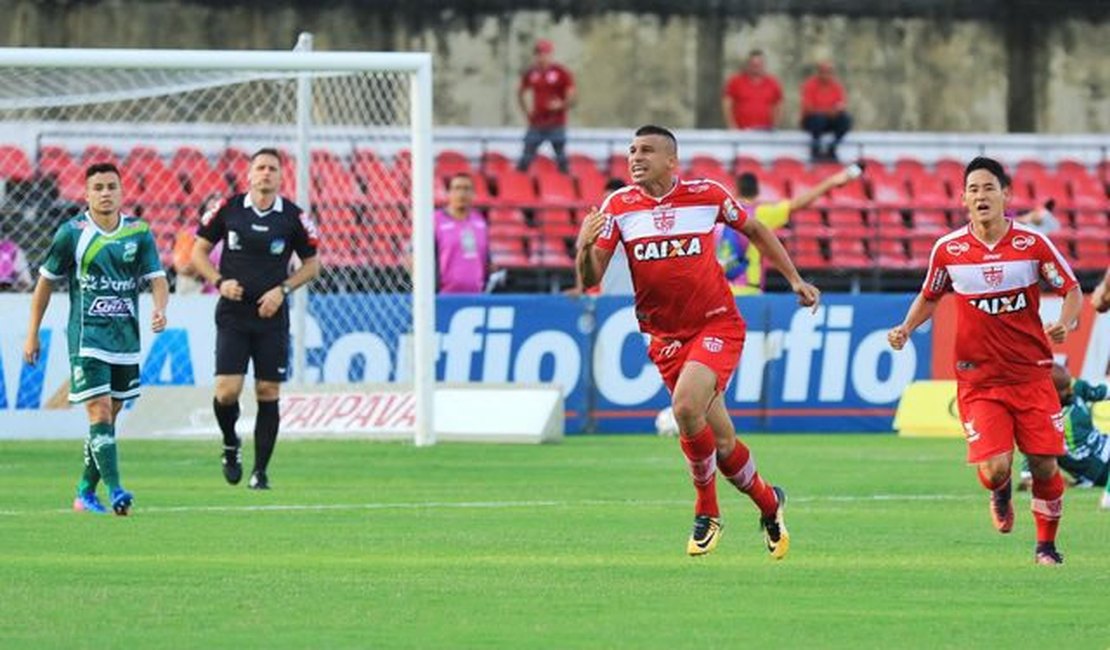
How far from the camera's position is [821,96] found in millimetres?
35125

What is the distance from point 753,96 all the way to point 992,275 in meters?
23.0

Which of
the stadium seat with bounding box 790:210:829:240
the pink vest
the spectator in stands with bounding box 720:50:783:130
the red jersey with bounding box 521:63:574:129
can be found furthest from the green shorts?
the spectator in stands with bounding box 720:50:783:130

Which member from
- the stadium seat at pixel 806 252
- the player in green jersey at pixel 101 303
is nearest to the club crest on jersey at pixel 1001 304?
the player in green jersey at pixel 101 303

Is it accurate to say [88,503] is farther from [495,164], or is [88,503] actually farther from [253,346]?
[495,164]

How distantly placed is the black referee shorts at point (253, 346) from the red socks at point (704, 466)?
525 centimetres

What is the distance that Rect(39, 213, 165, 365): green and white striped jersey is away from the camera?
49.0ft

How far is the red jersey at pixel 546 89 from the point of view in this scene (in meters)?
33.4

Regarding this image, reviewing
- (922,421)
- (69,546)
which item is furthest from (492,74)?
(69,546)

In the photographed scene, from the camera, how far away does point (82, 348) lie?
14.9 m

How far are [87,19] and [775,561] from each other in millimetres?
24370

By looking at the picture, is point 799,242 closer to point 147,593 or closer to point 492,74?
point 492,74

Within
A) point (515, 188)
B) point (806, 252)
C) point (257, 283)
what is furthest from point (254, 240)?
point (806, 252)

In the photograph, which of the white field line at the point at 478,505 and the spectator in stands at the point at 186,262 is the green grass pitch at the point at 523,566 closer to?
the white field line at the point at 478,505

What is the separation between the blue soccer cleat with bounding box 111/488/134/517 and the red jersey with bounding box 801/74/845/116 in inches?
846
